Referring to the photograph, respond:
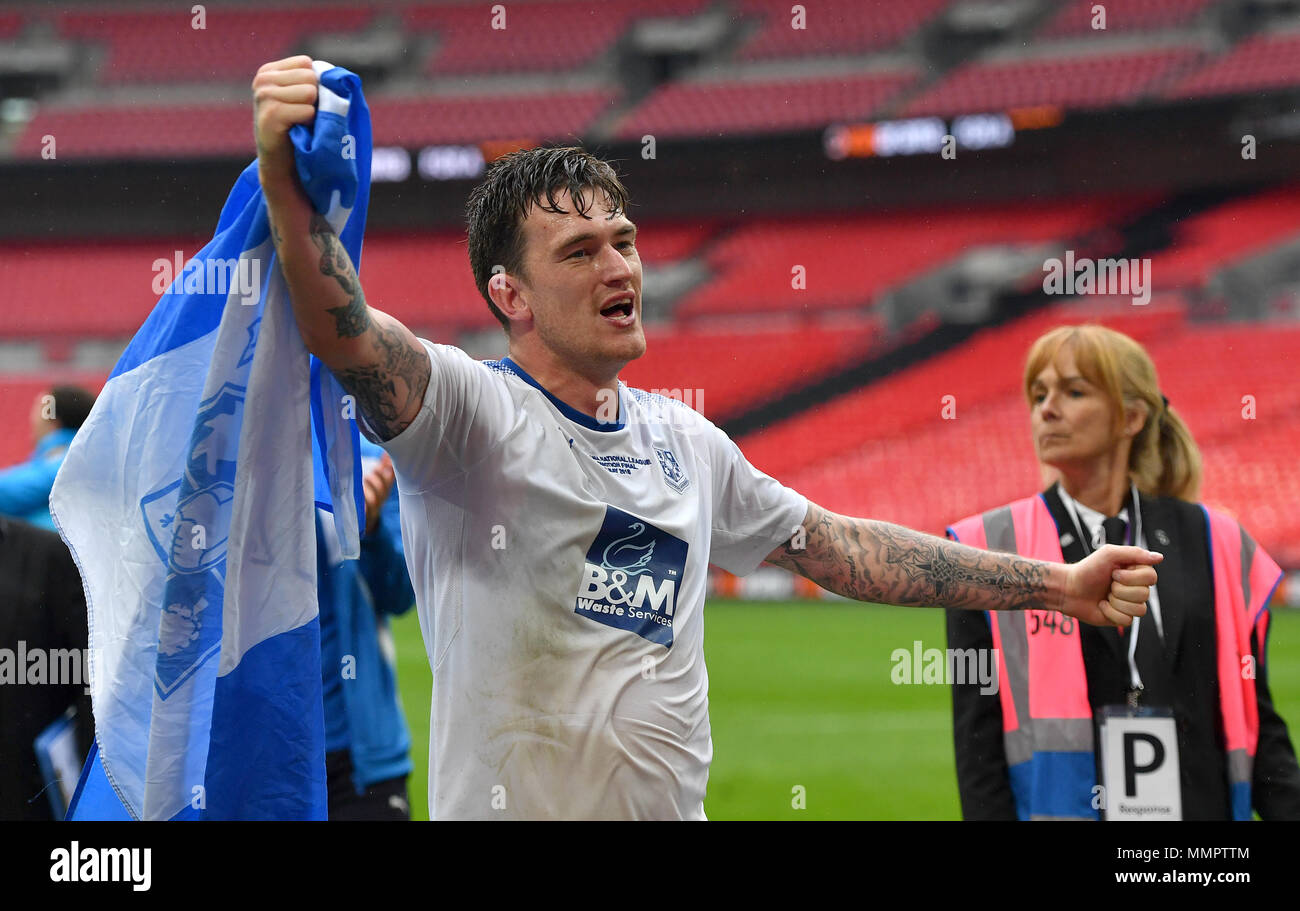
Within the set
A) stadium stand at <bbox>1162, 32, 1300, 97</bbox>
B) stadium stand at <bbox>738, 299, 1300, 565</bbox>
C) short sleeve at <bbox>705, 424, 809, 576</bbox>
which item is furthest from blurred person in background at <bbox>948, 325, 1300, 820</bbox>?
stadium stand at <bbox>1162, 32, 1300, 97</bbox>

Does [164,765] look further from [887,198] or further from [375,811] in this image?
[887,198]

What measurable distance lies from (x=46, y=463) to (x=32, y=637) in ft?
5.43

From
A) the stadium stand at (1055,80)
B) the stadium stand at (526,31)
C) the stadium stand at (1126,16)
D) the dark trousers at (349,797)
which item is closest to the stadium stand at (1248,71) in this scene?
the stadium stand at (1055,80)

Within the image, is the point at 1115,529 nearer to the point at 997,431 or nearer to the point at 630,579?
the point at 630,579

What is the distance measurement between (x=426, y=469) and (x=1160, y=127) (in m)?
20.7

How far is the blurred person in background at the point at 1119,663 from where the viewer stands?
9.59 feet

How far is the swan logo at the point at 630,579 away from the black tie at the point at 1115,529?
141 cm

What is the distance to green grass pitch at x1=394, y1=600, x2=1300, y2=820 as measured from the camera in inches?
272

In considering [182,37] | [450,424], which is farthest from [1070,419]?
[182,37]

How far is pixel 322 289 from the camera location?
6.33ft

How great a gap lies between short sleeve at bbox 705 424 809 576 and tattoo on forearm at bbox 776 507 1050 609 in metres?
0.05

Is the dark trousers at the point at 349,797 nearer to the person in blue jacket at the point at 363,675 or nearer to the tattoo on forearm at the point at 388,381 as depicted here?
the person in blue jacket at the point at 363,675

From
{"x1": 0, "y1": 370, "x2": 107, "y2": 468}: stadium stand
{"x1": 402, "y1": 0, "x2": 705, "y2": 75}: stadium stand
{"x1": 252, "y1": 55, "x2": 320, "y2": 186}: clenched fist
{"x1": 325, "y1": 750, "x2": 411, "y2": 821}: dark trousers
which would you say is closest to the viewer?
{"x1": 252, "y1": 55, "x2": 320, "y2": 186}: clenched fist

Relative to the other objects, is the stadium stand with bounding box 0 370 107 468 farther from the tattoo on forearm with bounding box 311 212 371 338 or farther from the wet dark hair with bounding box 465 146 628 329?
the tattoo on forearm with bounding box 311 212 371 338
